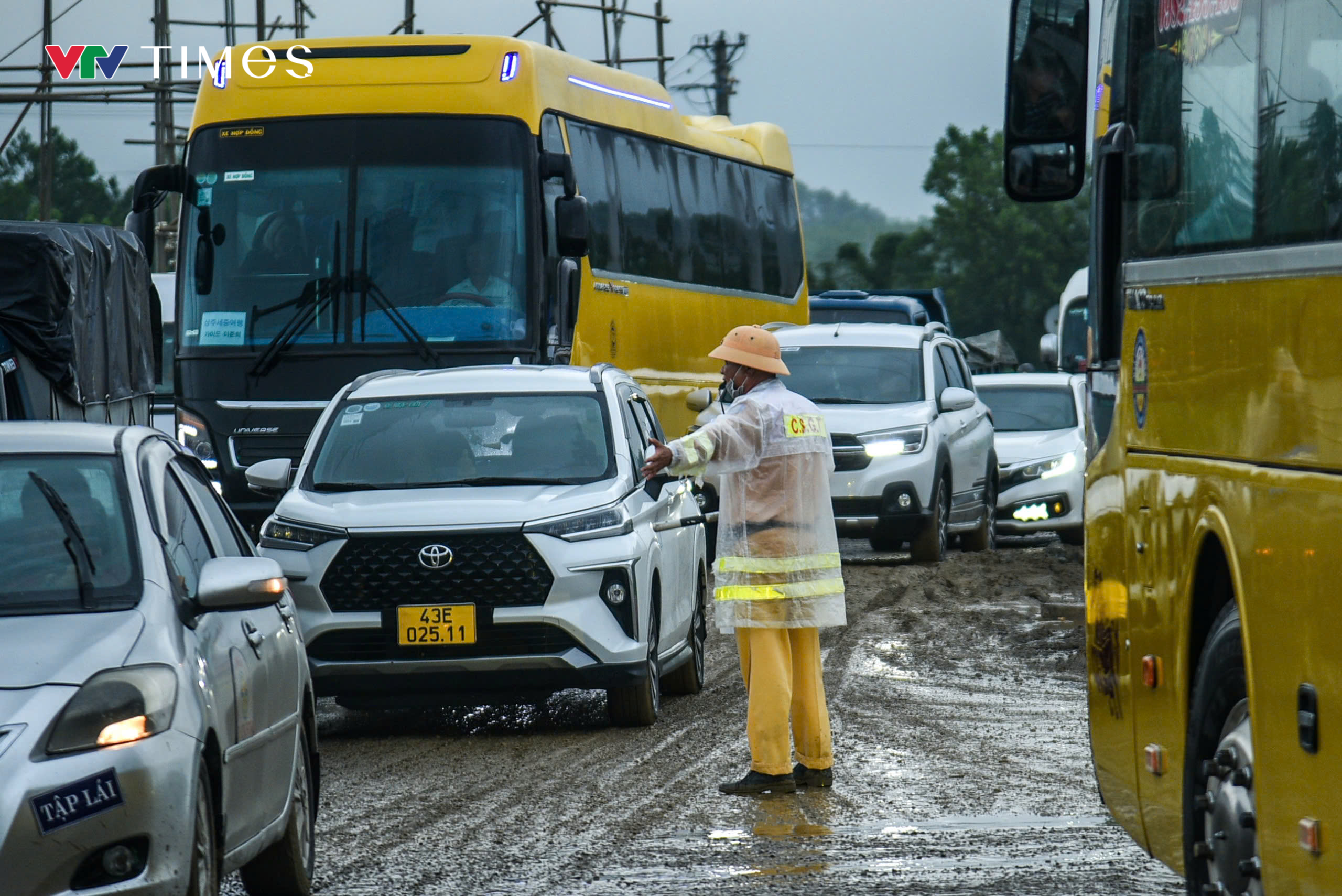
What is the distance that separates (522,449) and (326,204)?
6.04 metres

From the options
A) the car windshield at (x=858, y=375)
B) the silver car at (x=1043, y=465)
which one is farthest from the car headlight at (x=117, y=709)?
the silver car at (x=1043, y=465)

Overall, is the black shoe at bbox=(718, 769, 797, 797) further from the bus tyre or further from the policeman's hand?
the bus tyre

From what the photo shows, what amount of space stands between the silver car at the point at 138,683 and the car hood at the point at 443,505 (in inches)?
142

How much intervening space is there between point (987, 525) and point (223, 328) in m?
9.37

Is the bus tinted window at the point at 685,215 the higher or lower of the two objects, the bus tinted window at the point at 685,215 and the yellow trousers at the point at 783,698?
the higher

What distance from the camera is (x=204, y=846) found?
572 cm

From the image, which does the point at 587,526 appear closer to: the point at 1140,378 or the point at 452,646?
the point at 452,646

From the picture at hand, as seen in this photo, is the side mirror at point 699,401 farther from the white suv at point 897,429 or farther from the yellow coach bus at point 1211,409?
the yellow coach bus at point 1211,409

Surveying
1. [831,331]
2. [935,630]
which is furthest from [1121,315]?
[831,331]

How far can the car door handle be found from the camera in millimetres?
6555

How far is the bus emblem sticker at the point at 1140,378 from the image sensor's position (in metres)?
6.01

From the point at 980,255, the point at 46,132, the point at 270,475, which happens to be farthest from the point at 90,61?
the point at 980,255

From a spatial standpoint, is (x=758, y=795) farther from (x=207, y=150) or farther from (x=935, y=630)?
(x=207, y=150)

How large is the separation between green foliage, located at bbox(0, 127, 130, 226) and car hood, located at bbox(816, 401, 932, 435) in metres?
89.7
